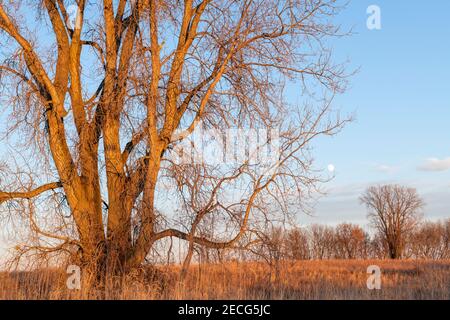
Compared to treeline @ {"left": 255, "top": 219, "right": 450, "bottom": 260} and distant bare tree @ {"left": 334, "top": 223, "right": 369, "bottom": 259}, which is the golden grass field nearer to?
treeline @ {"left": 255, "top": 219, "right": 450, "bottom": 260}

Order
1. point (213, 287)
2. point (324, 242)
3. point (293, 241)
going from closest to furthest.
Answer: point (213, 287) < point (293, 241) < point (324, 242)

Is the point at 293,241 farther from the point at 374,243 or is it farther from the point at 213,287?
the point at 374,243

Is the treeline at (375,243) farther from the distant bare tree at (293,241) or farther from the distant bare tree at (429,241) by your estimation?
the distant bare tree at (293,241)

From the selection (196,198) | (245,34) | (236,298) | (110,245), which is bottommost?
(236,298)

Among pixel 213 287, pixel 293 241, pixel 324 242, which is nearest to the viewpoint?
pixel 213 287

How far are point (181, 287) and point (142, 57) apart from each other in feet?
15.8

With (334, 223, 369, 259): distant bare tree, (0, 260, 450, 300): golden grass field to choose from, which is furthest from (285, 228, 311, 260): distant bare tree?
(334, 223, 369, 259): distant bare tree

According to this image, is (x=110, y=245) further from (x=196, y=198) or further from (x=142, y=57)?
(x=142, y=57)

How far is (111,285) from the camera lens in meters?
10.9

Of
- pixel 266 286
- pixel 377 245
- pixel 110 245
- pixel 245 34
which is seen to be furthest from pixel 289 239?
pixel 377 245

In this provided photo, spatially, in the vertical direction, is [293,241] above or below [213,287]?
above

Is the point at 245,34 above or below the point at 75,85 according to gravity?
above

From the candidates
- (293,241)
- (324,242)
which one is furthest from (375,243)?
(293,241)

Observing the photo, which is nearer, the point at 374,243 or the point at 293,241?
the point at 293,241
